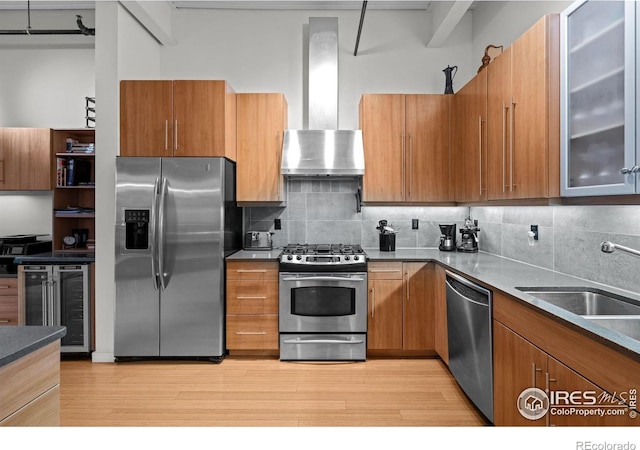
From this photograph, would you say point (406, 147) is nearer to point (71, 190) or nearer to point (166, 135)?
point (166, 135)

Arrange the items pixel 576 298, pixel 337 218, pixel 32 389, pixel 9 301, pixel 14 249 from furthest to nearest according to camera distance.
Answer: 1. pixel 337 218
2. pixel 14 249
3. pixel 9 301
4. pixel 576 298
5. pixel 32 389

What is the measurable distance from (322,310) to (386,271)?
0.67 meters

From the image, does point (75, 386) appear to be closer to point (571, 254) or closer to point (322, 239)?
point (322, 239)

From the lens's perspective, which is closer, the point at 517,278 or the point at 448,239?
the point at 517,278

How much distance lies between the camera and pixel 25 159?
4363mm

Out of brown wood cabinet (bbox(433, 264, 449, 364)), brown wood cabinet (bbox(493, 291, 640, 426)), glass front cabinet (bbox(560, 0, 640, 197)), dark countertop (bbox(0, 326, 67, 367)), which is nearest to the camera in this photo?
dark countertop (bbox(0, 326, 67, 367))

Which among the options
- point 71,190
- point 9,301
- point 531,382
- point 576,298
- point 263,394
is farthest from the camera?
point 71,190

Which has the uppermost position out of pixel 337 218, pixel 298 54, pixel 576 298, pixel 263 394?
pixel 298 54

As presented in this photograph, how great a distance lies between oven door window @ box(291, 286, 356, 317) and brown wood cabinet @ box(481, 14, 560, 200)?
1.50m

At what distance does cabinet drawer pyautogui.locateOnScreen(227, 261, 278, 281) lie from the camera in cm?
370

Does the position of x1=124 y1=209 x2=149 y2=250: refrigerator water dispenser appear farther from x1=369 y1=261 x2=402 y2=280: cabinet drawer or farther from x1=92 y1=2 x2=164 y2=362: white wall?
x1=369 y1=261 x2=402 y2=280: cabinet drawer

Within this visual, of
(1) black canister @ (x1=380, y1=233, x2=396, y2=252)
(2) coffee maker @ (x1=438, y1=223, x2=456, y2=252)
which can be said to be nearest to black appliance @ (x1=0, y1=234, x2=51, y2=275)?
(1) black canister @ (x1=380, y1=233, x2=396, y2=252)

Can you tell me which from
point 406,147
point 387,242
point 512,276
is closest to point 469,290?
point 512,276
